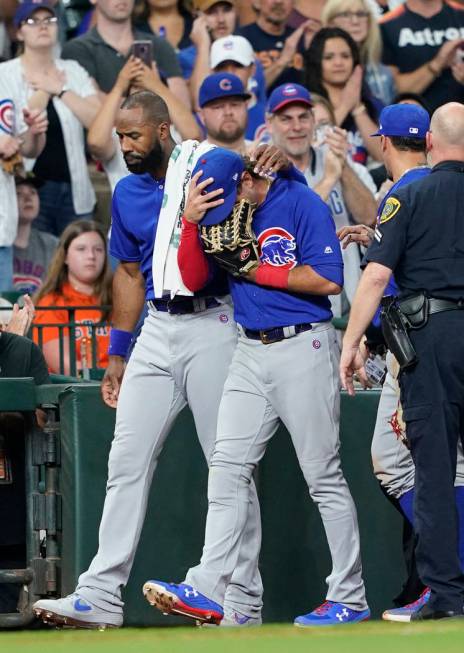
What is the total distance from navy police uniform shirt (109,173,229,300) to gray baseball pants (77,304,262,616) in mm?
209

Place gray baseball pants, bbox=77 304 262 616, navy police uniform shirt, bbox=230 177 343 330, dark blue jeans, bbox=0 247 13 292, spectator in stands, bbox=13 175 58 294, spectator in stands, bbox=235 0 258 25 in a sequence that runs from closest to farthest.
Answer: navy police uniform shirt, bbox=230 177 343 330 < gray baseball pants, bbox=77 304 262 616 < dark blue jeans, bbox=0 247 13 292 < spectator in stands, bbox=13 175 58 294 < spectator in stands, bbox=235 0 258 25

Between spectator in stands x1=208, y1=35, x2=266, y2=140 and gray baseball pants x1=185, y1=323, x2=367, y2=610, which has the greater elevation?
spectator in stands x1=208, y1=35, x2=266, y2=140

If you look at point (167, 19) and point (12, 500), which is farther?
point (167, 19)

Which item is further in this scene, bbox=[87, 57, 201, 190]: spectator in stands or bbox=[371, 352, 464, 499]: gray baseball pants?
bbox=[87, 57, 201, 190]: spectator in stands

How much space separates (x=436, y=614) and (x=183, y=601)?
1.00 m

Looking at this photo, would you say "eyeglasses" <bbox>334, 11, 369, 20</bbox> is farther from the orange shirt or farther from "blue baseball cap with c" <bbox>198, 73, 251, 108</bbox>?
the orange shirt

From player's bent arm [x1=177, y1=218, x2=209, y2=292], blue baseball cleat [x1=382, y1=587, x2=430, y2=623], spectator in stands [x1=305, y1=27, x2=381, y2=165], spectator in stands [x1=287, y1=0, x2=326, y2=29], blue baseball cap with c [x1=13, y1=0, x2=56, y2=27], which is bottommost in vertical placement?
blue baseball cleat [x1=382, y1=587, x2=430, y2=623]

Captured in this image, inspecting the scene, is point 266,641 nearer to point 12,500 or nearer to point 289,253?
point 289,253

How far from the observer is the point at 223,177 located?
5.96 meters

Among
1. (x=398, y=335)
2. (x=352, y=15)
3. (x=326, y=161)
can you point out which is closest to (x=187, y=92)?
(x=352, y=15)

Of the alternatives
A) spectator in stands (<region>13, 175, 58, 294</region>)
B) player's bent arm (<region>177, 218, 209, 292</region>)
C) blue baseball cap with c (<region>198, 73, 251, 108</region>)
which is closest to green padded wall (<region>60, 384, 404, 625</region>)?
player's bent arm (<region>177, 218, 209, 292</region>)

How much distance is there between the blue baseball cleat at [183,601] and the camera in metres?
5.70

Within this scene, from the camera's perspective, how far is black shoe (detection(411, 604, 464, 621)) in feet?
17.9

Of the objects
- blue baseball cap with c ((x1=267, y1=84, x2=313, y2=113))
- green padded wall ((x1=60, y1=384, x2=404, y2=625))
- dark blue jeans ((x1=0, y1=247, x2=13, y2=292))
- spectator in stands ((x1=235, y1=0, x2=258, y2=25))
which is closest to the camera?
green padded wall ((x1=60, y1=384, x2=404, y2=625))
